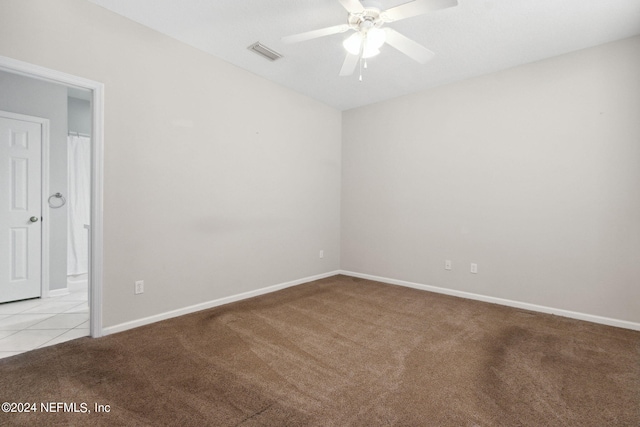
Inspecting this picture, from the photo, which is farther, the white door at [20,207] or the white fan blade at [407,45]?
the white door at [20,207]

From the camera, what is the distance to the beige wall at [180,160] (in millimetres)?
2342

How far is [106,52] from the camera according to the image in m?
2.44

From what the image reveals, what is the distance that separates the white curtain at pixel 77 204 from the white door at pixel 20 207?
1.16 meters

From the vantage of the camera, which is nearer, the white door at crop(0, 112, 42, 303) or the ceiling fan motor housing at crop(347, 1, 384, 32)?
the ceiling fan motor housing at crop(347, 1, 384, 32)

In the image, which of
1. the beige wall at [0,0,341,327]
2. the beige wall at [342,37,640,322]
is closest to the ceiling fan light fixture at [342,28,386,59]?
the beige wall at [0,0,341,327]

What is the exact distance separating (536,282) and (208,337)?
3.33m

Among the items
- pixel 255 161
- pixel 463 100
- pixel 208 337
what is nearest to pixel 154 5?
pixel 255 161

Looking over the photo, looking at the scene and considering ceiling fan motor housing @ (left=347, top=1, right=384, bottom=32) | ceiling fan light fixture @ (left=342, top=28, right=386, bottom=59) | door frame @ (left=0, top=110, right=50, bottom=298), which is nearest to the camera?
ceiling fan motor housing @ (left=347, top=1, right=384, bottom=32)

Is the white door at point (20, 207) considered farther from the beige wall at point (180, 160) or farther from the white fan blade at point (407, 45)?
the white fan blade at point (407, 45)

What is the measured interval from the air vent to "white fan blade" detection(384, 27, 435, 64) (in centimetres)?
130

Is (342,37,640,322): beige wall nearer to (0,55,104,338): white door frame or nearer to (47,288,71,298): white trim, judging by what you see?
(0,55,104,338): white door frame

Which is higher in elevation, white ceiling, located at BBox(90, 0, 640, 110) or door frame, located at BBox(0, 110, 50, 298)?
white ceiling, located at BBox(90, 0, 640, 110)

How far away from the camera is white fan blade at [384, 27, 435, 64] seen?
2160 millimetres

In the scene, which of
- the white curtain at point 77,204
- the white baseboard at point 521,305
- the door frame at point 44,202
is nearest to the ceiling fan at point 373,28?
the white baseboard at point 521,305
